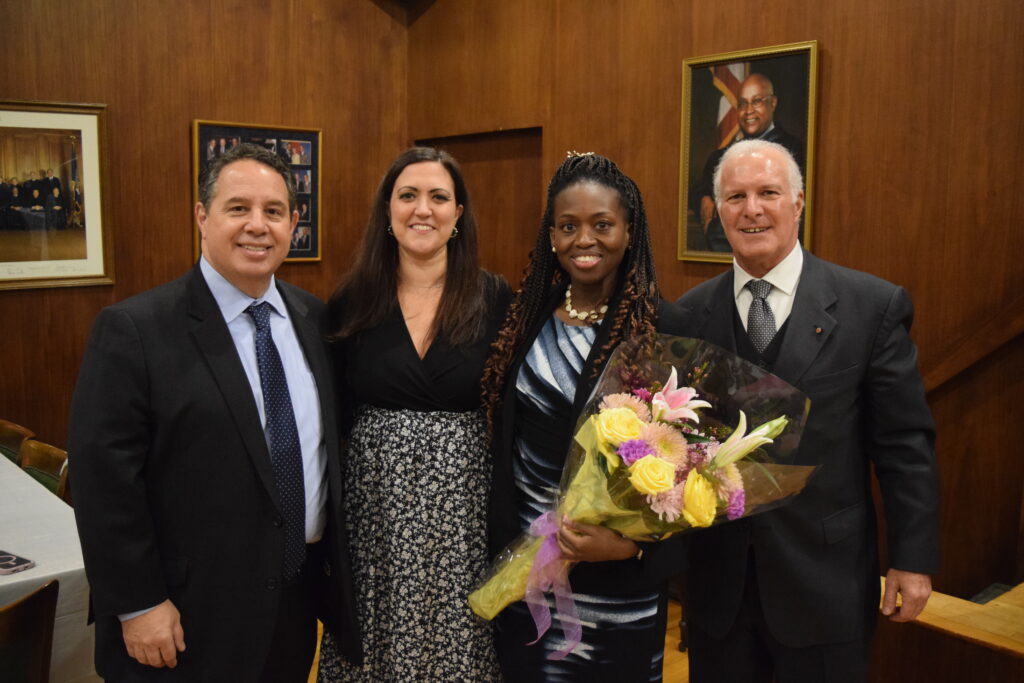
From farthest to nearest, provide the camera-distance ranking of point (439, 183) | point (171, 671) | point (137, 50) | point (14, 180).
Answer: point (137, 50) < point (14, 180) < point (439, 183) < point (171, 671)

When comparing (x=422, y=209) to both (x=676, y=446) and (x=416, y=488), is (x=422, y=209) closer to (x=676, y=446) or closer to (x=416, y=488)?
(x=416, y=488)

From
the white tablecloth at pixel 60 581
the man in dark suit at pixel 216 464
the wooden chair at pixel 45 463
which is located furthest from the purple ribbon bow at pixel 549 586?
the wooden chair at pixel 45 463

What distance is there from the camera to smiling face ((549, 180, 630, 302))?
77.1 inches

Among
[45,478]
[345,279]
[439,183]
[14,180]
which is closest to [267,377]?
[345,279]

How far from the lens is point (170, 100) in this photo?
4828 millimetres

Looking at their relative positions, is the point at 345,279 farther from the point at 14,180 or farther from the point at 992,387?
the point at 14,180

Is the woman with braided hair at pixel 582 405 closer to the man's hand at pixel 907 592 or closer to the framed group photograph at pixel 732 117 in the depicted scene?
the man's hand at pixel 907 592

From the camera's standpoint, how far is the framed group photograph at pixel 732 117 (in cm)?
370

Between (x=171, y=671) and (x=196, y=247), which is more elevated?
(x=196, y=247)

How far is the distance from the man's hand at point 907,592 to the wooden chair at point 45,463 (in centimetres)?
269

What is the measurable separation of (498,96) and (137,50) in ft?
6.78

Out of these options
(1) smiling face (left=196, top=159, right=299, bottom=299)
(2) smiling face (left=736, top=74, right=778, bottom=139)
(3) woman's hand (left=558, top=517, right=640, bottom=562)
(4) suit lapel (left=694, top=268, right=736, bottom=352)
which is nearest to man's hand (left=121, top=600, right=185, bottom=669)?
(1) smiling face (left=196, top=159, right=299, bottom=299)

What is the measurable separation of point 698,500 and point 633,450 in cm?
15

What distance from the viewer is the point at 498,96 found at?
5.24m
